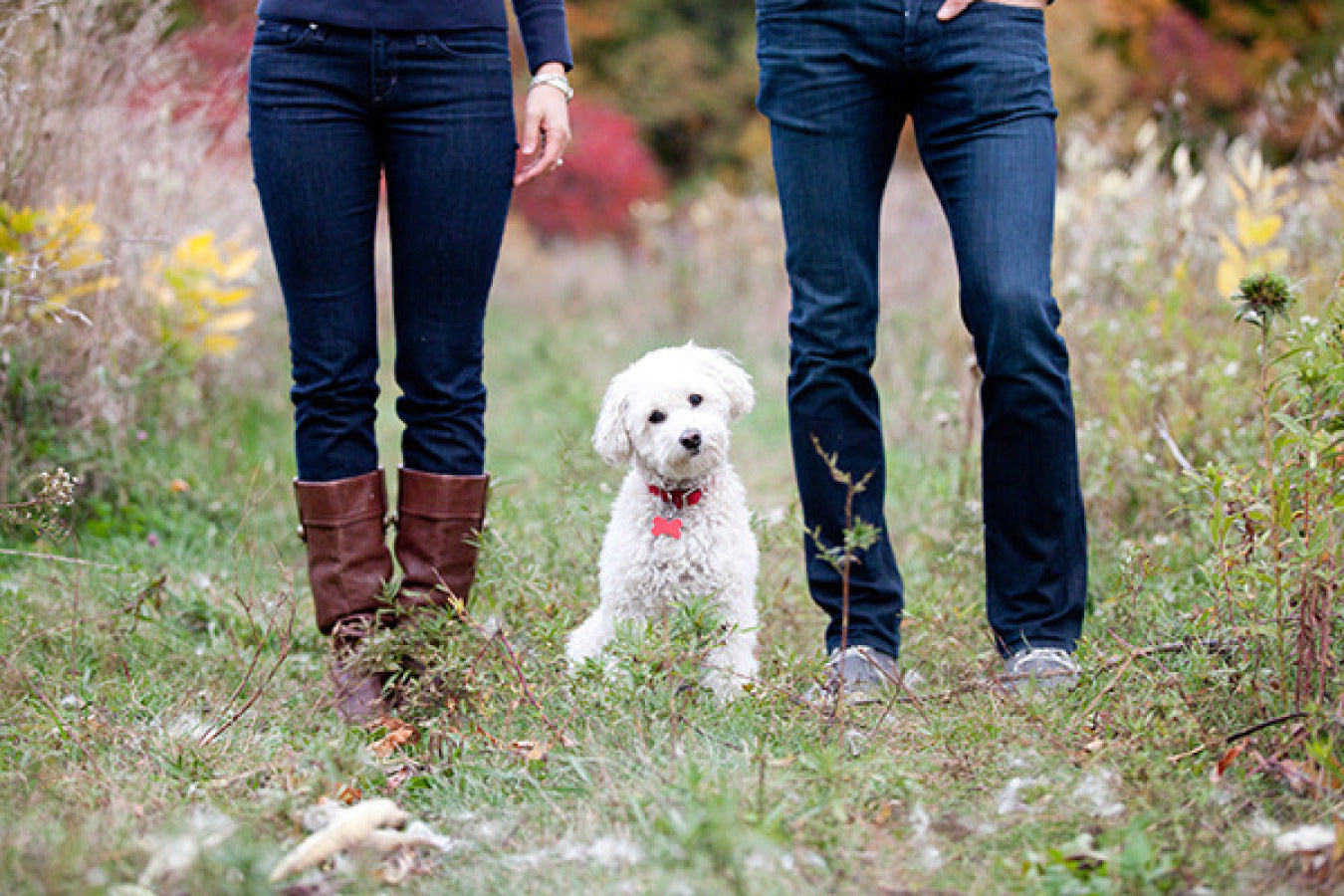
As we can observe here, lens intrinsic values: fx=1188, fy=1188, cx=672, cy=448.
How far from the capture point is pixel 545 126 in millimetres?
2377

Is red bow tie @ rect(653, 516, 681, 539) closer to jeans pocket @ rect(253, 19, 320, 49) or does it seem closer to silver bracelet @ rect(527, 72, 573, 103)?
silver bracelet @ rect(527, 72, 573, 103)

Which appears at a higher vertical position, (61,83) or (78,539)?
(61,83)

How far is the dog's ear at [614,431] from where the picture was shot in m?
2.58

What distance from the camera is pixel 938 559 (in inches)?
122

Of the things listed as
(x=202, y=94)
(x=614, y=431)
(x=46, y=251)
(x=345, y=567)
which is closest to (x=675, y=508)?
(x=614, y=431)

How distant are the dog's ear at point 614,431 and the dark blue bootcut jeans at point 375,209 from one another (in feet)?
0.92

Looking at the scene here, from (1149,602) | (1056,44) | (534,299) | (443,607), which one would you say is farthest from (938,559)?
(1056,44)

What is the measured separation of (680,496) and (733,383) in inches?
11.9

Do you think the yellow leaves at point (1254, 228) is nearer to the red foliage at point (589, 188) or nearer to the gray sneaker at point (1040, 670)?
the gray sneaker at point (1040, 670)

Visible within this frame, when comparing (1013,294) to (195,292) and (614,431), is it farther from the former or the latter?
(195,292)

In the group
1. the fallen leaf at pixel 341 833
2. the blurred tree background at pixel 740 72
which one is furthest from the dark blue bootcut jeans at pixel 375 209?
the blurred tree background at pixel 740 72

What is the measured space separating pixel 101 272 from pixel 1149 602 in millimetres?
3187

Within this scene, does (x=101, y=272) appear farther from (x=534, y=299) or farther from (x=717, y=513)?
(x=534, y=299)

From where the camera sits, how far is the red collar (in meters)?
2.53
